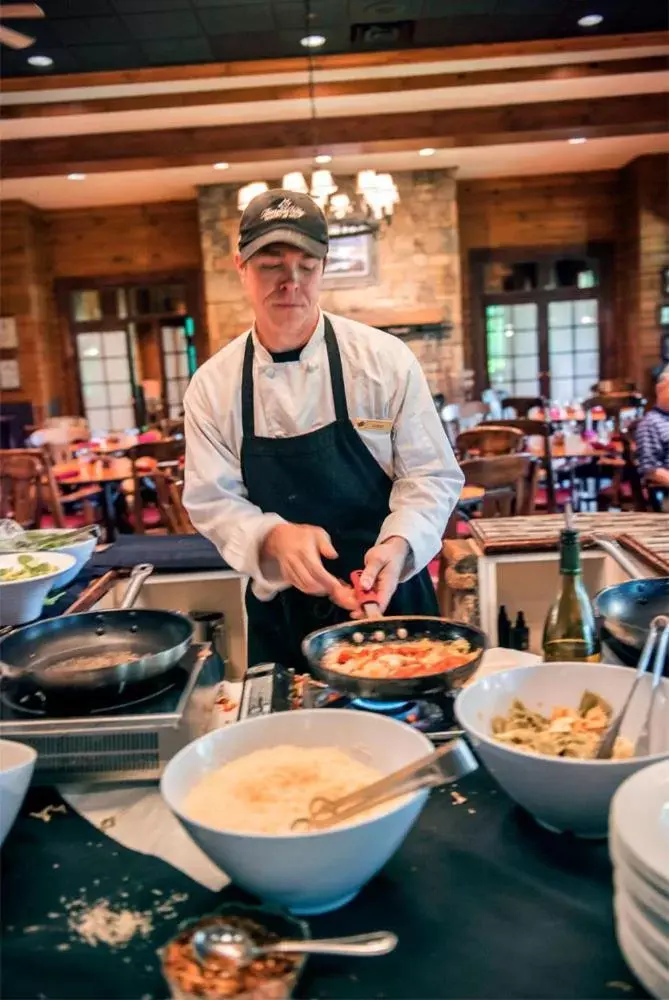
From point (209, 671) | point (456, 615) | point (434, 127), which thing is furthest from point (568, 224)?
point (209, 671)

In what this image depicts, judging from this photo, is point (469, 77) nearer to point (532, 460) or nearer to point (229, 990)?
point (532, 460)

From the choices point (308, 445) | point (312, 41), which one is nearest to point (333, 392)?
point (308, 445)

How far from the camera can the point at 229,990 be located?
72cm

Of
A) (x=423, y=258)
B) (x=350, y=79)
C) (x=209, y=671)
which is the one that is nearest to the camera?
(x=209, y=671)

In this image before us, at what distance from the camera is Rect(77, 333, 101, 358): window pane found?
403 inches

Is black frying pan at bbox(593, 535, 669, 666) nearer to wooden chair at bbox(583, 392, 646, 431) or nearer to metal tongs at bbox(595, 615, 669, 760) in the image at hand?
metal tongs at bbox(595, 615, 669, 760)

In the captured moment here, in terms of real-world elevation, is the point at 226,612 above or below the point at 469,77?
below

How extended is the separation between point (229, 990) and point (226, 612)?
2.00 meters

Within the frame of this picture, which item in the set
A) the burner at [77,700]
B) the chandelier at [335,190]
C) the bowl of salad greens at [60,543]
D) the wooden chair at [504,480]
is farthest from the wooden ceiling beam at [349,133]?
the burner at [77,700]

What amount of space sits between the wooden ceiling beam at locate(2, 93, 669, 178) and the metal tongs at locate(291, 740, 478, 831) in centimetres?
697

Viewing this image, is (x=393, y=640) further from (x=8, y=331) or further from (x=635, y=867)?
(x=8, y=331)

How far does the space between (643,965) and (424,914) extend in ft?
0.69

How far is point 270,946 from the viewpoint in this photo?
0.76 meters

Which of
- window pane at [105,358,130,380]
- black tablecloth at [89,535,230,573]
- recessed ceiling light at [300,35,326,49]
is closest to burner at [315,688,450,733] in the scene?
black tablecloth at [89,535,230,573]
